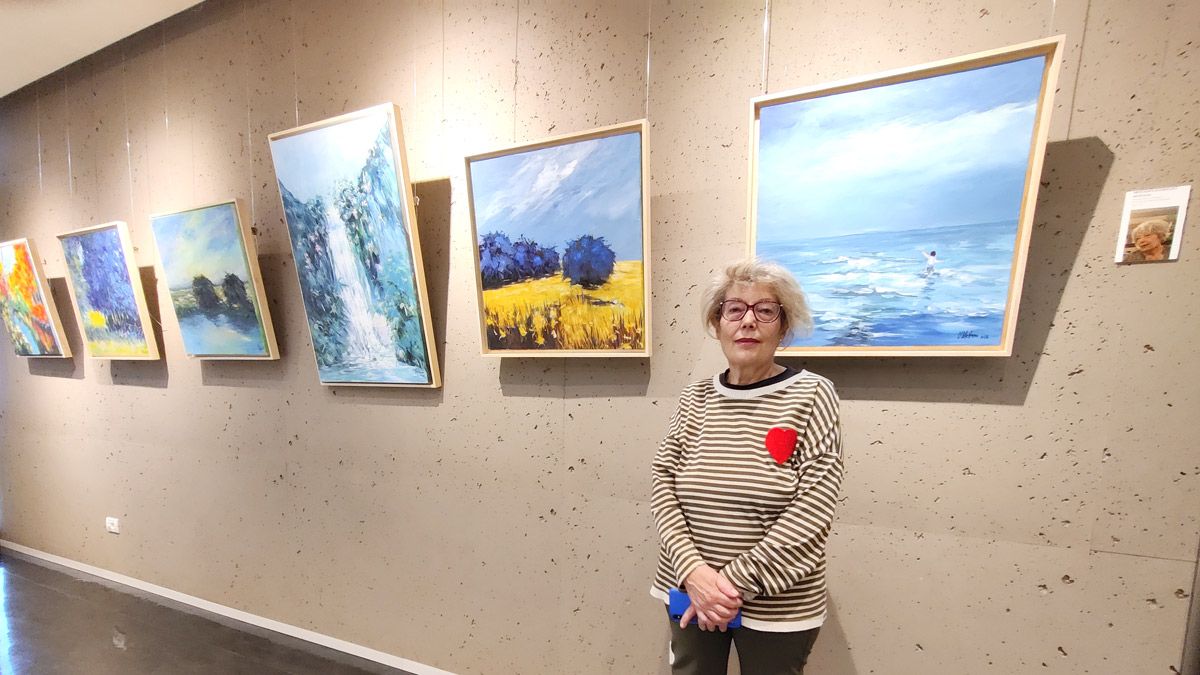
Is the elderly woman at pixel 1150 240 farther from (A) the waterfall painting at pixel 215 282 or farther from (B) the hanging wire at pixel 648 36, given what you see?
(A) the waterfall painting at pixel 215 282

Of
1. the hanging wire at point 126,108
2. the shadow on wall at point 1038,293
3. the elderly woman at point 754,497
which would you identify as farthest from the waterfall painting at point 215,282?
the shadow on wall at point 1038,293

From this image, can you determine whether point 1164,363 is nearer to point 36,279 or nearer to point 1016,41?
point 1016,41

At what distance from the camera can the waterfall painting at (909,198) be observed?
1.13m

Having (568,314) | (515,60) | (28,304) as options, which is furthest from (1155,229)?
(28,304)

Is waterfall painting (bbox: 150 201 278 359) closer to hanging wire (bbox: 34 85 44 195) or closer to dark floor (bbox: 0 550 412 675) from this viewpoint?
dark floor (bbox: 0 550 412 675)

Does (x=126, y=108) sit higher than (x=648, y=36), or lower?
higher

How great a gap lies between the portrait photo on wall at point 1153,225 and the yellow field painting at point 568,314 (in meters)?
1.21

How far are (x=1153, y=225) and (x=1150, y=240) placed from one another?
0.11 feet

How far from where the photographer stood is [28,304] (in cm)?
314

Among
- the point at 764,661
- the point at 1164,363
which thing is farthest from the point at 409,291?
the point at 1164,363

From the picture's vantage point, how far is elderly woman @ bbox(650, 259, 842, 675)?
103 cm

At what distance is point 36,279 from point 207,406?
5.41ft

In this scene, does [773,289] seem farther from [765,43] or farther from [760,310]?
[765,43]

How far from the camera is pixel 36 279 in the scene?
9.88ft
